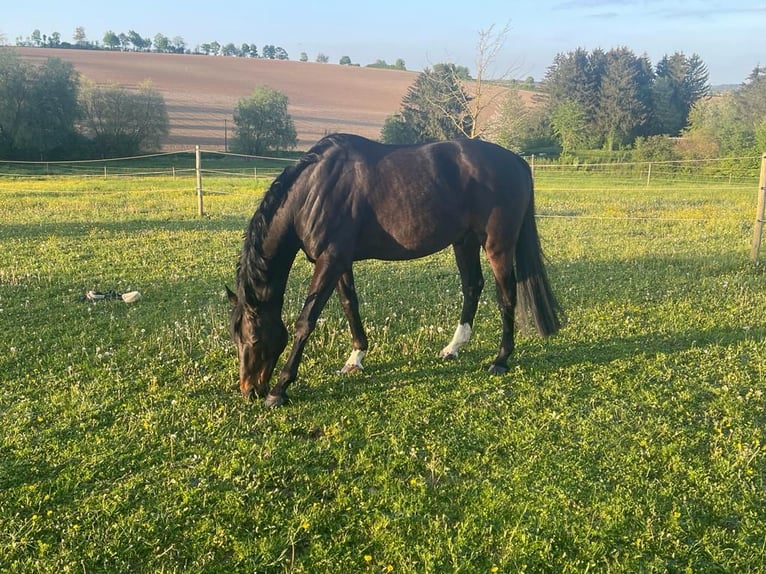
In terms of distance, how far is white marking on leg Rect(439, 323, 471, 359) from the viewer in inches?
214

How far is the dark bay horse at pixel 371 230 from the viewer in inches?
177

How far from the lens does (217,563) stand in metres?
2.77

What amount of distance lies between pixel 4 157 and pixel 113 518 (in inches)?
1832

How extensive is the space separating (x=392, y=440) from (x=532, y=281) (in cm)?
246

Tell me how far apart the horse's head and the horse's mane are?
12 cm

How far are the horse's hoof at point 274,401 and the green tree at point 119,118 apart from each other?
154 ft

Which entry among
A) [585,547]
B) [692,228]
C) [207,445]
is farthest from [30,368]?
[692,228]

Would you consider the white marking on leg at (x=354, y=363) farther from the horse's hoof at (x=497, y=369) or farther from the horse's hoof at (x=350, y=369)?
the horse's hoof at (x=497, y=369)

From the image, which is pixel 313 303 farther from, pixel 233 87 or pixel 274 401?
pixel 233 87

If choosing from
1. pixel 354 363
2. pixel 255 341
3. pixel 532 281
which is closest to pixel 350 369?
pixel 354 363

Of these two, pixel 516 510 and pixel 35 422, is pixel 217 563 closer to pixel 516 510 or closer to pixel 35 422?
pixel 516 510

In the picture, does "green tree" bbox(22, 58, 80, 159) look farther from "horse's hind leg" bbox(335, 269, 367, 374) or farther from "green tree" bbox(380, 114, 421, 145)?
"horse's hind leg" bbox(335, 269, 367, 374)

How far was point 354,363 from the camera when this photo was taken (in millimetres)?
5113

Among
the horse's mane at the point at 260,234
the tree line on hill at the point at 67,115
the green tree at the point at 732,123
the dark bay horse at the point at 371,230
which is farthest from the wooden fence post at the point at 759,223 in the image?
the tree line on hill at the point at 67,115
